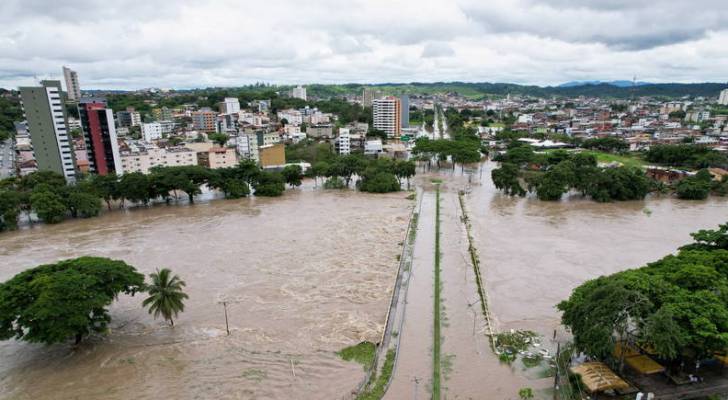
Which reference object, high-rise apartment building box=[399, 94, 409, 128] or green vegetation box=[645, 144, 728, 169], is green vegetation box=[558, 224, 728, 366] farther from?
high-rise apartment building box=[399, 94, 409, 128]

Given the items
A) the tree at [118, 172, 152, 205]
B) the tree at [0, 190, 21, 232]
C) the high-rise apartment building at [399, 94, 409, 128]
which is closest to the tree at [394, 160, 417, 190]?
the tree at [118, 172, 152, 205]

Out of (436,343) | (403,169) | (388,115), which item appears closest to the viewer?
(436,343)

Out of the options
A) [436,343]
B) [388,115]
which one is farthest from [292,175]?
[388,115]

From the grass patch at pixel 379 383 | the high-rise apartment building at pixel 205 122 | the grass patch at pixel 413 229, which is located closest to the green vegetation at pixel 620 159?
the grass patch at pixel 413 229

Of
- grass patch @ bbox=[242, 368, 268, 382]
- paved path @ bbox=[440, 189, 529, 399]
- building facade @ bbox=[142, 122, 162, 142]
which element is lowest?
paved path @ bbox=[440, 189, 529, 399]

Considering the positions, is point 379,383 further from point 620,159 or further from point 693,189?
point 620,159

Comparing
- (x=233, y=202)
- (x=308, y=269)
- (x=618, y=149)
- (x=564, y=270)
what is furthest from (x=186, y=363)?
(x=618, y=149)

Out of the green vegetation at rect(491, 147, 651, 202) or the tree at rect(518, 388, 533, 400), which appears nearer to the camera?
the tree at rect(518, 388, 533, 400)
